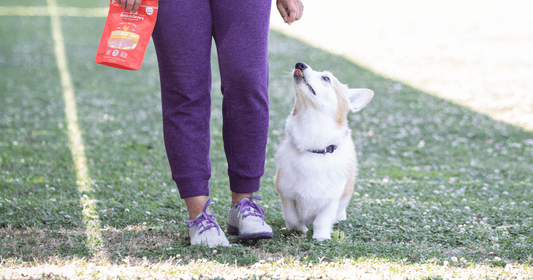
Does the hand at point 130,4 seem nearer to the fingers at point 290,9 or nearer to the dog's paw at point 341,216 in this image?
the fingers at point 290,9

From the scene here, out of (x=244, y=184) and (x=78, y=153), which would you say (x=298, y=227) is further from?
(x=78, y=153)

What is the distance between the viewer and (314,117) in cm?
257

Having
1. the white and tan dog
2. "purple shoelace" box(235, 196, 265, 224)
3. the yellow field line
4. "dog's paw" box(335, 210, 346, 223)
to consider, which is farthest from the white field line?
the yellow field line

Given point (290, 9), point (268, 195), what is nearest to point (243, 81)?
point (290, 9)

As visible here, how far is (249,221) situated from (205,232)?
199mm

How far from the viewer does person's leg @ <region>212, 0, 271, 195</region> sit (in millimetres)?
2184

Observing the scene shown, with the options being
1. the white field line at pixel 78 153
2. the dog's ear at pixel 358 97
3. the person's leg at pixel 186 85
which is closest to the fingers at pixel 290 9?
the person's leg at pixel 186 85

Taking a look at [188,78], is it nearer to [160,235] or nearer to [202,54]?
A: [202,54]

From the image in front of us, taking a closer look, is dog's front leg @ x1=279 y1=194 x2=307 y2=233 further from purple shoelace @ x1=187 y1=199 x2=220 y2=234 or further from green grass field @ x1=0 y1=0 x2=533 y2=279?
purple shoelace @ x1=187 y1=199 x2=220 y2=234

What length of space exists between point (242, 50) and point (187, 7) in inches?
11.1

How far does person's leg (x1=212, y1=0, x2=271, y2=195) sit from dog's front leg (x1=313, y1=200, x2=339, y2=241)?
0.39m

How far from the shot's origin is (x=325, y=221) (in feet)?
8.32

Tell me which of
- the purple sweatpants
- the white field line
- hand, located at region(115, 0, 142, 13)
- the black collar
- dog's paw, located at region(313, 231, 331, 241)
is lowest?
the white field line

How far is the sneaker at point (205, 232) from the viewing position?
2264mm
